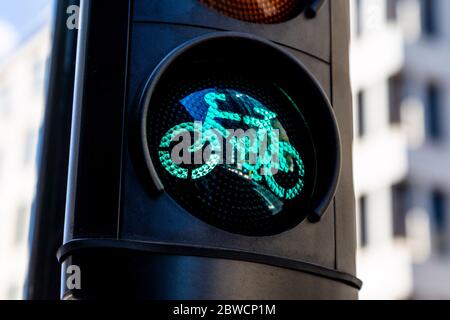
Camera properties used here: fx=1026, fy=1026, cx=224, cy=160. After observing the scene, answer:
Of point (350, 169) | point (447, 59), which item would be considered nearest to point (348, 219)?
point (350, 169)

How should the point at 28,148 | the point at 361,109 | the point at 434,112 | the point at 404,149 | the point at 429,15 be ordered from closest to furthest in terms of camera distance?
the point at 404,149 < the point at 434,112 < the point at 361,109 < the point at 429,15 < the point at 28,148

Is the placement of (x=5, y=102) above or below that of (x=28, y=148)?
above

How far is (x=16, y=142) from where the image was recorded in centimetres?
3859

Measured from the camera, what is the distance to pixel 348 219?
182 cm

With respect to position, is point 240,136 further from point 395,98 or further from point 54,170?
point 395,98

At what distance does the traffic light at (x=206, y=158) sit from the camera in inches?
61.3

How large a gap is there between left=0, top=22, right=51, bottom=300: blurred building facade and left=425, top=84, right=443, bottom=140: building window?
16.2 metres

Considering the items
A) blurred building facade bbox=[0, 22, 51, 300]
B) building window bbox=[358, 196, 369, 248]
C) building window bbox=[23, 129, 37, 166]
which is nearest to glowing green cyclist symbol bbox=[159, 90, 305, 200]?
building window bbox=[358, 196, 369, 248]

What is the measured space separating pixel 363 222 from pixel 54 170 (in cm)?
2180

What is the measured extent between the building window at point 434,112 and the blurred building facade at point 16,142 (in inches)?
639

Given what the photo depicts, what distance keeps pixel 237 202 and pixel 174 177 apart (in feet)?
0.36

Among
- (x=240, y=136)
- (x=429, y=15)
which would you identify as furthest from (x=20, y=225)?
(x=240, y=136)
